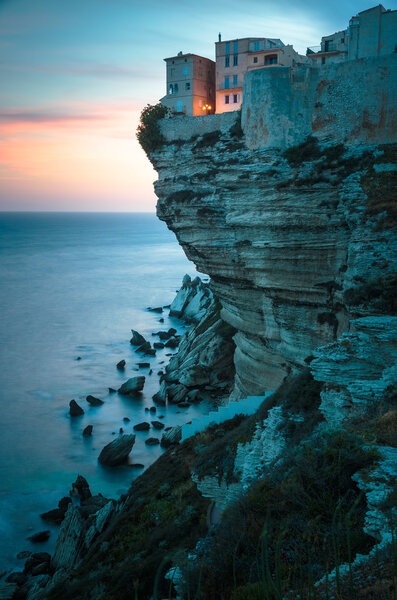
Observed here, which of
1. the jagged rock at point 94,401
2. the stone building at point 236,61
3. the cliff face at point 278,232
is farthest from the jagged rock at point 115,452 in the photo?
the stone building at point 236,61

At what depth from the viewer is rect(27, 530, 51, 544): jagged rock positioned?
21.1 meters

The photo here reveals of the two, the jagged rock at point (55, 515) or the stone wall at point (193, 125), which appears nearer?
the jagged rock at point (55, 515)

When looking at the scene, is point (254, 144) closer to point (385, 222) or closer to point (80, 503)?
point (385, 222)

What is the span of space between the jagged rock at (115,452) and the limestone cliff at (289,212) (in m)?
8.25

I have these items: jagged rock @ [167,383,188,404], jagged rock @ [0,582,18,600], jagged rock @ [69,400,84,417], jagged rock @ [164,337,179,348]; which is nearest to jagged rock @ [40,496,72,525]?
jagged rock @ [0,582,18,600]

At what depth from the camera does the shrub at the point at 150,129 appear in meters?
26.5

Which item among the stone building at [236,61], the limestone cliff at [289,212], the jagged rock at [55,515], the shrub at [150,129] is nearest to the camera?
the limestone cliff at [289,212]

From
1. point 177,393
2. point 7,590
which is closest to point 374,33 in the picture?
point 177,393

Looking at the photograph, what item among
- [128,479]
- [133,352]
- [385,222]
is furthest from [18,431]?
[385,222]

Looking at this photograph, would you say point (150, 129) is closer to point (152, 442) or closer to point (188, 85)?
point (188, 85)

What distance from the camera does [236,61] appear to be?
104 feet

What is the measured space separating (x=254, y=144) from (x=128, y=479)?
17.5 meters

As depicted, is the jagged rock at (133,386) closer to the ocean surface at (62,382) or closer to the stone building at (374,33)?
the ocean surface at (62,382)

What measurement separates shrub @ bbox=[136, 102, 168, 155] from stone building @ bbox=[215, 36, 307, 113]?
582cm
